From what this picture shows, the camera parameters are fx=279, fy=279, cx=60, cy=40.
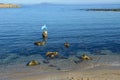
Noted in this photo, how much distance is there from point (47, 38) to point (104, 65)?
2649 cm

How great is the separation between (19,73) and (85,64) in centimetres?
881

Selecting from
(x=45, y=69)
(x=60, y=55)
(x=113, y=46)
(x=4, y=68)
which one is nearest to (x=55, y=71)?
(x=45, y=69)

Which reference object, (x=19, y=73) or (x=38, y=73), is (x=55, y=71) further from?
(x=19, y=73)

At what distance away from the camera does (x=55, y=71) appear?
32969 millimetres

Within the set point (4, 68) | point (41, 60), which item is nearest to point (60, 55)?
point (41, 60)

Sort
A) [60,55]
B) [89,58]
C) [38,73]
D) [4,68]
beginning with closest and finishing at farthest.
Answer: [38,73], [4,68], [89,58], [60,55]

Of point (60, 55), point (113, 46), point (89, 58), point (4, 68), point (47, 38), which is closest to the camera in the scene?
point (4, 68)

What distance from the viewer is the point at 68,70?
3338 cm

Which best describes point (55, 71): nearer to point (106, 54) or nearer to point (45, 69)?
point (45, 69)

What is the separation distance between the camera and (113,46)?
4909 cm

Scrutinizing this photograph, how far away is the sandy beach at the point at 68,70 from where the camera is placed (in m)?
29.7

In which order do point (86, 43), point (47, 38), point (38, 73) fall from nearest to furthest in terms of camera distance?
point (38, 73) < point (86, 43) < point (47, 38)

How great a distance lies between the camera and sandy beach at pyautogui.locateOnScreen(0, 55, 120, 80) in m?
29.7

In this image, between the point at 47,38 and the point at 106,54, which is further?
the point at 47,38
